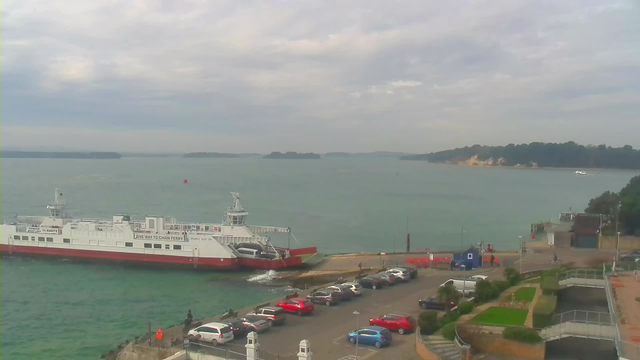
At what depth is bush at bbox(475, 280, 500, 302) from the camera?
703 inches

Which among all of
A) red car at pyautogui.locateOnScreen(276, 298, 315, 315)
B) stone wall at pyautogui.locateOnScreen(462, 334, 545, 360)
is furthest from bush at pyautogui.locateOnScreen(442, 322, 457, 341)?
red car at pyautogui.locateOnScreen(276, 298, 315, 315)

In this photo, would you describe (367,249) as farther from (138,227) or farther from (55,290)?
(55,290)

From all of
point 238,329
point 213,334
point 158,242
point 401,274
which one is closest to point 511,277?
point 401,274

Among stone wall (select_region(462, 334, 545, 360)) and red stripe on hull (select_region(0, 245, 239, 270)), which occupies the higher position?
stone wall (select_region(462, 334, 545, 360))

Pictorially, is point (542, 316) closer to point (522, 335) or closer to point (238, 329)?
point (522, 335)

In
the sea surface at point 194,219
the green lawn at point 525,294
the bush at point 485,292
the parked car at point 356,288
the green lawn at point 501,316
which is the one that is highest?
the bush at point 485,292

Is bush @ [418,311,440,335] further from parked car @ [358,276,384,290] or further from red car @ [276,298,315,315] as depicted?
parked car @ [358,276,384,290]

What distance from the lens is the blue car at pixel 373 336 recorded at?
14305 mm

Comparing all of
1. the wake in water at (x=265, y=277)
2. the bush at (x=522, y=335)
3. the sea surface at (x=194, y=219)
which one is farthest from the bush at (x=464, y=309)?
the wake in water at (x=265, y=277)

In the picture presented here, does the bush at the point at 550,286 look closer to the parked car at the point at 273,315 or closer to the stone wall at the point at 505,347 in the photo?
the stone wall at the point at 505,347

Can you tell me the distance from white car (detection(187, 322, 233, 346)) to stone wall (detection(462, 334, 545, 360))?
6497mm

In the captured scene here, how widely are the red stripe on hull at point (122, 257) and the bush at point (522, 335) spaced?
23092 millimetres

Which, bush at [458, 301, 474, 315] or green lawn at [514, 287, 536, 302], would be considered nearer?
bush at [458, 301, 474, 315]

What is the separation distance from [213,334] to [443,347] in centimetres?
615
